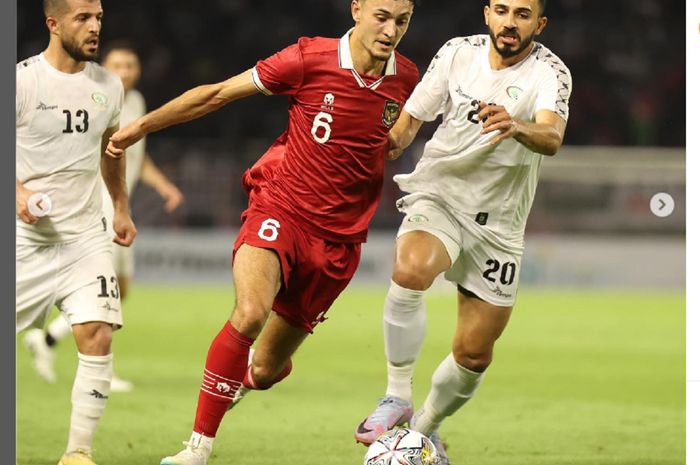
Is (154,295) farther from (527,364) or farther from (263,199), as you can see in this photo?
(263,199)

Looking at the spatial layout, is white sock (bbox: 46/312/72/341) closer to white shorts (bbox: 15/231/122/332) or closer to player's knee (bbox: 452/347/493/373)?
white shorts (bbox: 15/231/122/332)

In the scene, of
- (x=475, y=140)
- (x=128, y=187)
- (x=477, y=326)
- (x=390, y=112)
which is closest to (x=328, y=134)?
(x=390, y=112)

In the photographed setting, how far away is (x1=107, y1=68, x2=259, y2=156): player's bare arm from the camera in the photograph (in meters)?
4.88

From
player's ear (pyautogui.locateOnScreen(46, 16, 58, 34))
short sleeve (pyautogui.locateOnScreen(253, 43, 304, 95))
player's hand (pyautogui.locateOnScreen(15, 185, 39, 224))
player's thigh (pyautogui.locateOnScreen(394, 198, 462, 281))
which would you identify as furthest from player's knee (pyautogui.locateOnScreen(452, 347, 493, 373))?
player's ear (pyautogui.locateOnScreen(46, 16, 58, 34))

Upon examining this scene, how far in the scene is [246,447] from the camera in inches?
229

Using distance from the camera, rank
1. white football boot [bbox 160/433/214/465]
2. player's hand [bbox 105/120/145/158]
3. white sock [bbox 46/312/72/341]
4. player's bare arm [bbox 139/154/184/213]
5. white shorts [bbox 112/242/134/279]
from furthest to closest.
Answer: white shorts [bbox 112/242/134/279] < white sock [bbox 46/312/72/341] < player's bare arm [bbox 139/154/184/213] < player's hand [bbox 105/120/145/158] < white football boot [bbox 160/433/214/465]

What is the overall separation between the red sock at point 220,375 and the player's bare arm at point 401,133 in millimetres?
1060

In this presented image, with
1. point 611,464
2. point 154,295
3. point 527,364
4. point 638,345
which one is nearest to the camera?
point 611,464

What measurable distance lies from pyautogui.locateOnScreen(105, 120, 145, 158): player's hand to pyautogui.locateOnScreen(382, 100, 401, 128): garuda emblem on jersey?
3.19 ft

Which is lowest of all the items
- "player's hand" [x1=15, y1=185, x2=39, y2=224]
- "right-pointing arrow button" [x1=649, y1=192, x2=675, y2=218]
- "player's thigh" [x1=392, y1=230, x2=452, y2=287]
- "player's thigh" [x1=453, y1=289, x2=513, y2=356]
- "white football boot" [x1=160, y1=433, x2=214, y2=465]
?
"white football boot" [x1=160, y1=433, x2=214, y2=465]

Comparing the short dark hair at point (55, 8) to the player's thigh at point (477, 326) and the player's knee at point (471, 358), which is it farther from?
the player's knee at point (471, 358)

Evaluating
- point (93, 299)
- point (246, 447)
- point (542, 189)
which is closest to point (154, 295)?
point (542, 189)

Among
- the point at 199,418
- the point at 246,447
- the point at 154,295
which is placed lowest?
the point at 154,295

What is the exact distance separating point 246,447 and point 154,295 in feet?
24.7
